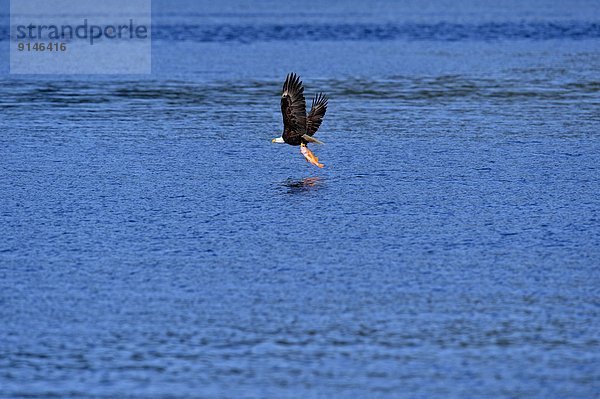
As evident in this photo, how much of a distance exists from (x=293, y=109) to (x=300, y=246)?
21.3 ft

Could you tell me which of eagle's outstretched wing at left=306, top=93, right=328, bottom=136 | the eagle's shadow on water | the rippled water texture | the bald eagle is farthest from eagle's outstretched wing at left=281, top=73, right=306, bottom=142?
the eagle's shadow on water

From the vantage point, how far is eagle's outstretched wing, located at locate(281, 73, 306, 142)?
850 inches

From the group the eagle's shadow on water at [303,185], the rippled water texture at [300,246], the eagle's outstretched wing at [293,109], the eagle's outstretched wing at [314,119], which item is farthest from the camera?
the eagle's outstretched wing at [314,119]

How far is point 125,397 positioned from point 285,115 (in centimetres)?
1214

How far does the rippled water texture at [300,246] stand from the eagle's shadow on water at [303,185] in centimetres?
10

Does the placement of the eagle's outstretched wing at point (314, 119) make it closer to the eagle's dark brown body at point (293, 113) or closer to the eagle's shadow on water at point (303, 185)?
the eagle's dark brown body at point (293, 113)

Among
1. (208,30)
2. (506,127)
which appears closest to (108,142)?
(506,127)

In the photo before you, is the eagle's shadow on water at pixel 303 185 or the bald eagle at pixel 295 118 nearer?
the eagle's shadow on water at pixel 303 185

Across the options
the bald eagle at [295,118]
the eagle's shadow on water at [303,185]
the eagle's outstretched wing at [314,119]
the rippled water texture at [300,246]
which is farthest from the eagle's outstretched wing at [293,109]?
the eagle's shadow on water at [303,185]

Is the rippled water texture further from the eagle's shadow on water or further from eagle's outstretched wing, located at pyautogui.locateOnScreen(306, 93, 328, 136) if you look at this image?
eagle's outstretched wing, located at pyautogui.locateOnScreen(306, 93, 328, 136)

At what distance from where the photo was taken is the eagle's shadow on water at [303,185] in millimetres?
19734

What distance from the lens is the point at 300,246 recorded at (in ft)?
51.6

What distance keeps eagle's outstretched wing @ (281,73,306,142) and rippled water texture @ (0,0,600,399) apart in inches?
34.8

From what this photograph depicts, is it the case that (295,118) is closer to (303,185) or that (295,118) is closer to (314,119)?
(314,119)
